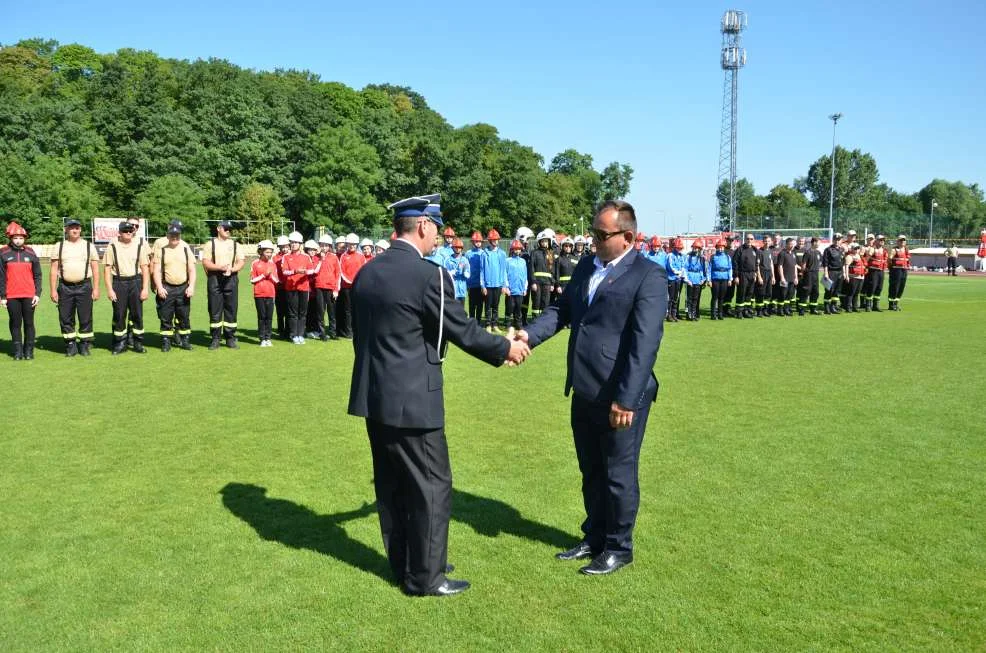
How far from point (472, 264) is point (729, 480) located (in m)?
11.9

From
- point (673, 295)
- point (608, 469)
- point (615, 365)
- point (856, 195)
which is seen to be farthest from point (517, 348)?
point (856, 195)

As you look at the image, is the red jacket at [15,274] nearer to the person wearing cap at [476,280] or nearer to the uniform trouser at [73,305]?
the uniform trouser at [73,305]

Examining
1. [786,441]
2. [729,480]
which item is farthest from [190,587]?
[786,441]

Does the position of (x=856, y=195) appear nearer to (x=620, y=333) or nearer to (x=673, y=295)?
(x=673, y=295)

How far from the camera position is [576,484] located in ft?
20.5

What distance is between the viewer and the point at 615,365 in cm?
462

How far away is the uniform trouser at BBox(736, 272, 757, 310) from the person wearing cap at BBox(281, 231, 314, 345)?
11.7 metres

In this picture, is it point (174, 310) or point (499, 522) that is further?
point (174, 310)

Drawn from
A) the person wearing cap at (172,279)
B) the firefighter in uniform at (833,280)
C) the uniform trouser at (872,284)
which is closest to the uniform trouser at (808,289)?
the firefighter in uniform at (833,280)

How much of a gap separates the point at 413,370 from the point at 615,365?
122 cm

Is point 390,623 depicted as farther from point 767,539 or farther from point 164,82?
point 164,82

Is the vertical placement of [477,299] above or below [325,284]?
below

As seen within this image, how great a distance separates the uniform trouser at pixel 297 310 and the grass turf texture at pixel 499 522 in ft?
14.0

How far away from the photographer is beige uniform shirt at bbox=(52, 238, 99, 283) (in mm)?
12320
